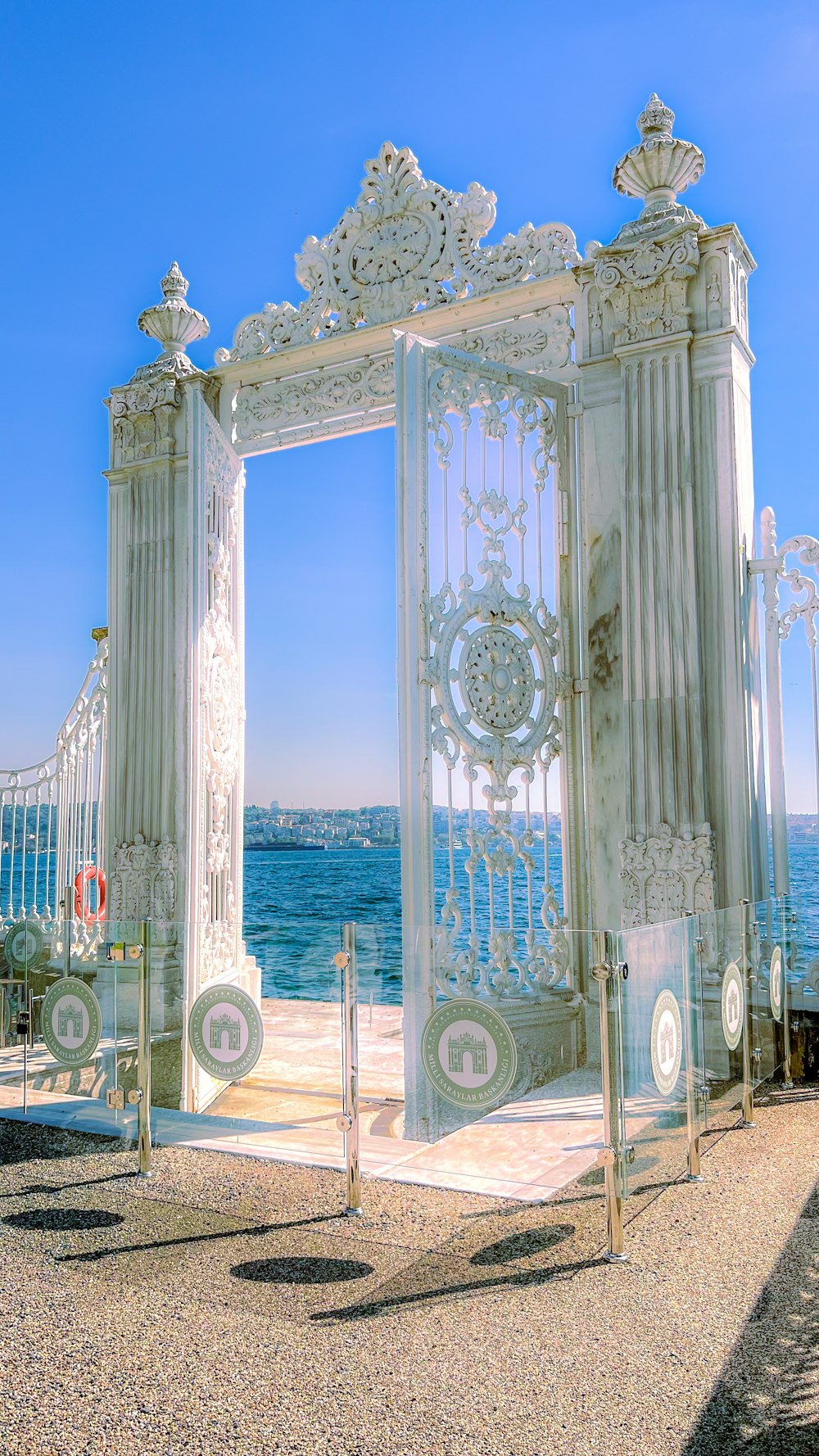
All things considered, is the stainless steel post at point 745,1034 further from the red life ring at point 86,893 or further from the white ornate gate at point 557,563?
the red life ring at point 86,893

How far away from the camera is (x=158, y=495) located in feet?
23.1

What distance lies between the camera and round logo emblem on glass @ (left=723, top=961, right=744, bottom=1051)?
4.31 m

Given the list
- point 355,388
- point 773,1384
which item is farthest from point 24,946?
point 773,1384

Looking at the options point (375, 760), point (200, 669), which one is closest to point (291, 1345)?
point (200, 669)

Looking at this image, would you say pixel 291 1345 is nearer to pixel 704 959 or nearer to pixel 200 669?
pixel 704 959

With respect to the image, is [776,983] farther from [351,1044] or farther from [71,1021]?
[71,1021]

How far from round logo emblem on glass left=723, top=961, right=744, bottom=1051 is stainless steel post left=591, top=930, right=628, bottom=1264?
115cm

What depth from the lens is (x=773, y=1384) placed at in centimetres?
243

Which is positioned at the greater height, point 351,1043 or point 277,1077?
point 351,1043

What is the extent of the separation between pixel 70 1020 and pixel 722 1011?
270cm

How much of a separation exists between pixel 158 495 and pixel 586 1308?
5.56m

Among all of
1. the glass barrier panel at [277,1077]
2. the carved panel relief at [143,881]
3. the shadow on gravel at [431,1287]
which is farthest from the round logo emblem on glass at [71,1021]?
the shadow on gravel at [431,1287]

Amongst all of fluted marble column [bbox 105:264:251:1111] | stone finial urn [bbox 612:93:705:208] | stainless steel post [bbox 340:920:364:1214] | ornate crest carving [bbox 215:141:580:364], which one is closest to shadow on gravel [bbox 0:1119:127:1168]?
stainless steel post [bbox 340:920:364:1214]

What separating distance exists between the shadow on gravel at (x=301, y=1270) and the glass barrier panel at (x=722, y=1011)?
146 centimetres
